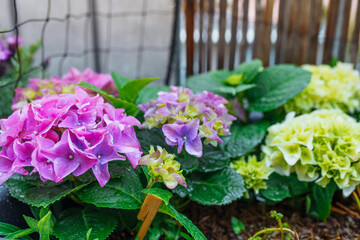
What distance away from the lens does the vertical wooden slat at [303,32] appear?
1.93 m

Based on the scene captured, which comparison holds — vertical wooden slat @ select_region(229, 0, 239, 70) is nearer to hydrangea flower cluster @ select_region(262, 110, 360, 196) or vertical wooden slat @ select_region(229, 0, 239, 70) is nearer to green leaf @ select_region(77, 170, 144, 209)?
hydrangea flower cluster @ select_region(262, 110, 360, 196)

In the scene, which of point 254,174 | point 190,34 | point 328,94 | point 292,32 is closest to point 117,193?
point 254,174

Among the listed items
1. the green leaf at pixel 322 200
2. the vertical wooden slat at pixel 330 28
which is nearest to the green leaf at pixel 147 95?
the green leaf at pixel 322 200

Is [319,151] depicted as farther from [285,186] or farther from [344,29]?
[344,29]

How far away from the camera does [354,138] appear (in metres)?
0.99

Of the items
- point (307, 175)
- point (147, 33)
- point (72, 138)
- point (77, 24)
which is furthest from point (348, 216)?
point (77, 24)

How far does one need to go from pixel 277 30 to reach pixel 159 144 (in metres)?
1.36

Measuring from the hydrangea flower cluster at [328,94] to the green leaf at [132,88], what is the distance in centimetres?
65

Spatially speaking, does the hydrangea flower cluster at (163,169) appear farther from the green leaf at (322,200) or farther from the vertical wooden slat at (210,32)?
the vertical wooden slat at (210,32)

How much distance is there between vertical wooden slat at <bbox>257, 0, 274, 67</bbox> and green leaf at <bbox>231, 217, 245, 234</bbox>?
120 cm

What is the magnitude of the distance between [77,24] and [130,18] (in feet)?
1.33

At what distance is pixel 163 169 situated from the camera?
70cm

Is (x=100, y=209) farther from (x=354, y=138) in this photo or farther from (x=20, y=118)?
(x=354, y=138)

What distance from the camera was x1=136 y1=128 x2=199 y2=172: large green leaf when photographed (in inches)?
34.4
